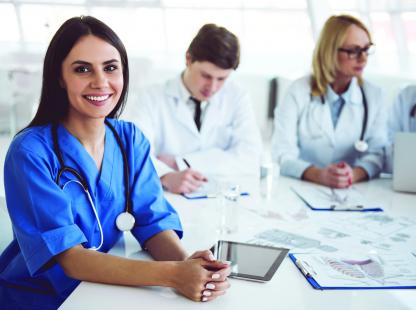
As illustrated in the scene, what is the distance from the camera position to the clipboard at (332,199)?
1.71 meters

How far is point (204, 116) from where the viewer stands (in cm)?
231

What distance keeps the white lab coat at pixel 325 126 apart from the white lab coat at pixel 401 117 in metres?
0.06

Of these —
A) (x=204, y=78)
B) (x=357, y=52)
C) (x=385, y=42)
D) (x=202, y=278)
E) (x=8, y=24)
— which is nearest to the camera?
(x=202, y=278)

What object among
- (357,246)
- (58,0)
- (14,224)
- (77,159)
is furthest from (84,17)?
(58,0)

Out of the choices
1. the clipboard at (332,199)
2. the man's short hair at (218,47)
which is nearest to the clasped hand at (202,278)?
the clipboard at (332,199)

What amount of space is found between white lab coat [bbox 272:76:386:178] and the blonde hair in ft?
0.18

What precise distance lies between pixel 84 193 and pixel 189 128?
109 centimetres

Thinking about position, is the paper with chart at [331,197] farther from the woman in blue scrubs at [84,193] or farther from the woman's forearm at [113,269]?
the woman's forearm at [113,269]

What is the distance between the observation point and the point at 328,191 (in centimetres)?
192

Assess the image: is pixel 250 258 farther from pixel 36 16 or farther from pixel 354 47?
pixel 36 16

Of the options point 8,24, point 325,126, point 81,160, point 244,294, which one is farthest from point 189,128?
point 8,24

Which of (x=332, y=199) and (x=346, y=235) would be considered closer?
(x=346, y=235)

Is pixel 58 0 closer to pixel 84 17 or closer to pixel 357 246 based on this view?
pixel 84 17

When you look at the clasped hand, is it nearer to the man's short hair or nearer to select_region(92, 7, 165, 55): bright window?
the man's short hair
